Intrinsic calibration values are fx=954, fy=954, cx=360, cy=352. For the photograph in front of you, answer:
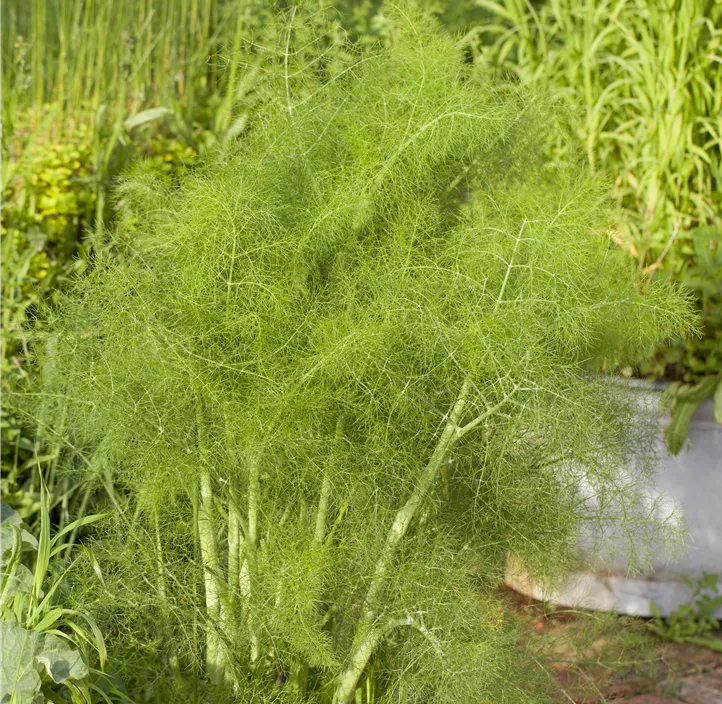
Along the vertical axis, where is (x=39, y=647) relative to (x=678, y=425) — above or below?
above

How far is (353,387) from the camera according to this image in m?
1.25

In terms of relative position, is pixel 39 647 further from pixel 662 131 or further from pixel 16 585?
pixel 662 131

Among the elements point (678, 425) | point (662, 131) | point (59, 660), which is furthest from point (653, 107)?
point (59, 660)

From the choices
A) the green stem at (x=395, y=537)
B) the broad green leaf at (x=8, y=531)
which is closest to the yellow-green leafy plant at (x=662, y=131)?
the green stem at (x=395, y=537)

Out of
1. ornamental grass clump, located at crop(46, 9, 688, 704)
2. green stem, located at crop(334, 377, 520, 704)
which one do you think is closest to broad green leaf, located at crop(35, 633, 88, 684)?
ornamental grass clump, located at crop(46, 9, 688, 704)

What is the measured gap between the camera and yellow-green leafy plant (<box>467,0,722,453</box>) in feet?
8.05

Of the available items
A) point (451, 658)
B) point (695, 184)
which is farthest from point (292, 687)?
point (695, 184)

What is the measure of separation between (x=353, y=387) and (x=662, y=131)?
1683mm

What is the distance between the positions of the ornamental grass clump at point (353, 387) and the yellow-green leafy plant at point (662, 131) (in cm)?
110

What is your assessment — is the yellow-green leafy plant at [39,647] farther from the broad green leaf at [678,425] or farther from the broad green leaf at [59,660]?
the broad green leaf at [678,425]

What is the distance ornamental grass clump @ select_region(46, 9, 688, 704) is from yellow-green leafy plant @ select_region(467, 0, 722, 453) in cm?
110

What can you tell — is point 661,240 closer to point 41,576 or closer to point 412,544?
point 412,544

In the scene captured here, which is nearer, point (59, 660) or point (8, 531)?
point (59, 660)

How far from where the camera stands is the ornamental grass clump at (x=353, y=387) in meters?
1.20
